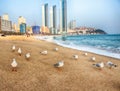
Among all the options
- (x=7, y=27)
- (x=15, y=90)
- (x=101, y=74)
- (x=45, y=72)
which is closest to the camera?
(x=15, y=90)

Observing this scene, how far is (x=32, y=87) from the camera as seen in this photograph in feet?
25.8

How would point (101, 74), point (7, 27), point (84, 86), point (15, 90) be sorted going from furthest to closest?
point (7, 27) → point (101, 74) → point (84, 86) → point (15, 90)

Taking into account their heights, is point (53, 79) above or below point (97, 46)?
above

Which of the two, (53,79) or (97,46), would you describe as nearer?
(53,79)

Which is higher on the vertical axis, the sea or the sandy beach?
the sandy beach

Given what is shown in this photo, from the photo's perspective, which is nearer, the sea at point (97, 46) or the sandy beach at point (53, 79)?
the sandy beach at point (53, 79)

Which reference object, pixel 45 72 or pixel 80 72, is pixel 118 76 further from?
pixel 45 72

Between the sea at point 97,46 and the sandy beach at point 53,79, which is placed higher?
the sandy beach at point 53,79

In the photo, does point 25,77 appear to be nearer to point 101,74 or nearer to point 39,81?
point 39,81

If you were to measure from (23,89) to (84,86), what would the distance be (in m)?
2.49

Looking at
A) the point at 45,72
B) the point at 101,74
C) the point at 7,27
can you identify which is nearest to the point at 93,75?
the point at 101,74

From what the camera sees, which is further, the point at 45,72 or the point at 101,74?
the point at 101,74

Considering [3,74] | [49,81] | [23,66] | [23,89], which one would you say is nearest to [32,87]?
[23,89]

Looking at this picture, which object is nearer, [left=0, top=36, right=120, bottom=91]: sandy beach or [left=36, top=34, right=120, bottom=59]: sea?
[left=0, top=36, right=120, bottom=91]: sandy beach
